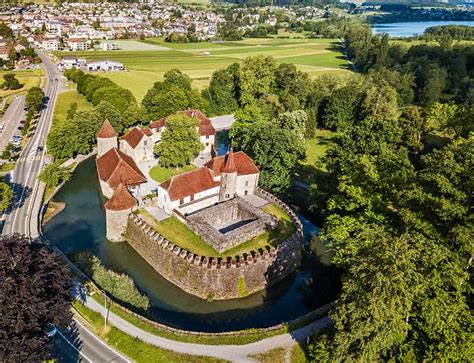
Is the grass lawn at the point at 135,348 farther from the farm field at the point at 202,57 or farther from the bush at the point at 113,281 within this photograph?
the farm field at the point at 202,57

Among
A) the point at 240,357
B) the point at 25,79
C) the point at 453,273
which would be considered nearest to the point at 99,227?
the point at 240,357

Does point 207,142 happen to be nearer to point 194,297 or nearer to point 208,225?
point 208,225

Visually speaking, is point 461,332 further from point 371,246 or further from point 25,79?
point 25,79

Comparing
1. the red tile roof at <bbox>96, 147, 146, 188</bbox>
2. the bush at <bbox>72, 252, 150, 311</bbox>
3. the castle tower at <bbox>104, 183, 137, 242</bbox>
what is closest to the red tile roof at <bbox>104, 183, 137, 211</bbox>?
the castle tower at <bbox>104, 183, 137, 242</bbox>

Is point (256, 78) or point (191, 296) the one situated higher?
point (256, 78)

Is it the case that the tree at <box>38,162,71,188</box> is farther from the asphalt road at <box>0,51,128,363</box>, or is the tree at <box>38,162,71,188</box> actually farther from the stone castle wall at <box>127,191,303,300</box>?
the stone castle wall at <box>127,191,303,300</box>

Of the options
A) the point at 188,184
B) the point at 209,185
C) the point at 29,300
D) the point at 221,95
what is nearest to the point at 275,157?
the point at 209,185
